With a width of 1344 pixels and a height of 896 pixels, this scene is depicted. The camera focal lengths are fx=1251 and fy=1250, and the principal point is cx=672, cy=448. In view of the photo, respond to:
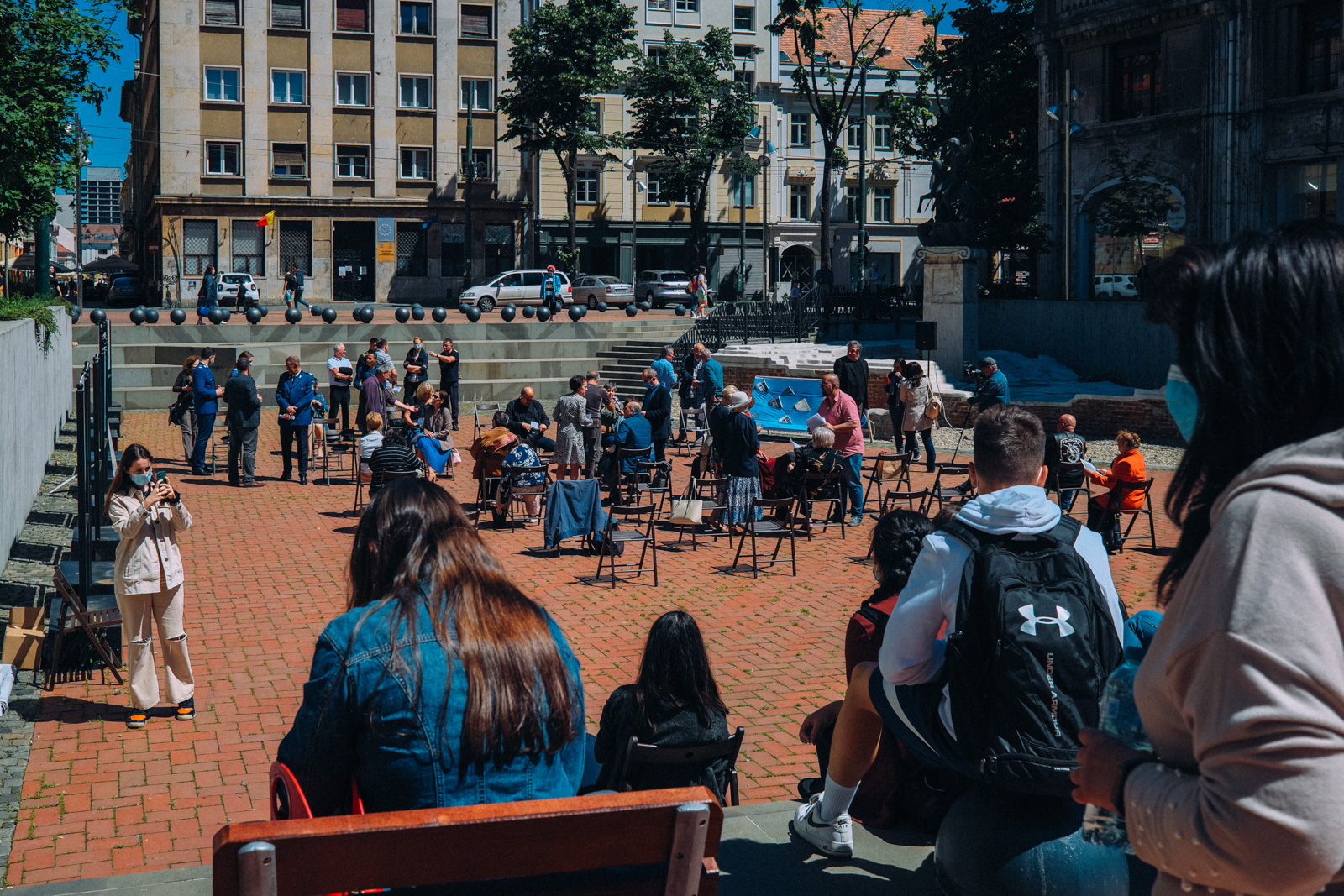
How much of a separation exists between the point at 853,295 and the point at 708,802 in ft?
99.9

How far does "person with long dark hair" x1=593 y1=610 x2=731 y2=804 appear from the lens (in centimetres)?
480

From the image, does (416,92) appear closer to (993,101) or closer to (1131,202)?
(993,101)

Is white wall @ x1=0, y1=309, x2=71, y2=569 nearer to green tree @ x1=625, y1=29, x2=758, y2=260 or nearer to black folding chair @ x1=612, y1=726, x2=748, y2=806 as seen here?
black folding chair @ x1=612, y1=726, x2=748, y2=806

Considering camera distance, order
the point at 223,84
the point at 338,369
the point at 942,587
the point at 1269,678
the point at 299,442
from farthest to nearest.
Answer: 1. the point at 223,84
2. the point at 338,369
3. the point at 299,442
4. the point at 942,587
5. the point at 1269,678

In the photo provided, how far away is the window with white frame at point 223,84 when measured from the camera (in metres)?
51.2

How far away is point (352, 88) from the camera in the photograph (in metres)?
53.5

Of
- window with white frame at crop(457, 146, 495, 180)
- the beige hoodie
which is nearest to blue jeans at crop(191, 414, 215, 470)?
the beige hoodie

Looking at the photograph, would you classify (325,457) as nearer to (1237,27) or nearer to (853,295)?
(853,295)

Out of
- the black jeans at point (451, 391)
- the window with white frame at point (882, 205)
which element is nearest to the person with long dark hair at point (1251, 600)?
the black jeans at point (451, 391)

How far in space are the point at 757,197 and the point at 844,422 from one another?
49827 mm

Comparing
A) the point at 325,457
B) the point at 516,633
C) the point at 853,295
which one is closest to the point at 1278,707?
the point at 516,633

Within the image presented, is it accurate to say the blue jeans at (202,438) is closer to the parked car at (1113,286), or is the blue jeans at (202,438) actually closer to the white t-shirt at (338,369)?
the white t-shirt at (338,369)

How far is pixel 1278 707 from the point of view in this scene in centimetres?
154

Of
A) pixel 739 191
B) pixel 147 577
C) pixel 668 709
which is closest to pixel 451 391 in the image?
pixel 147 577
